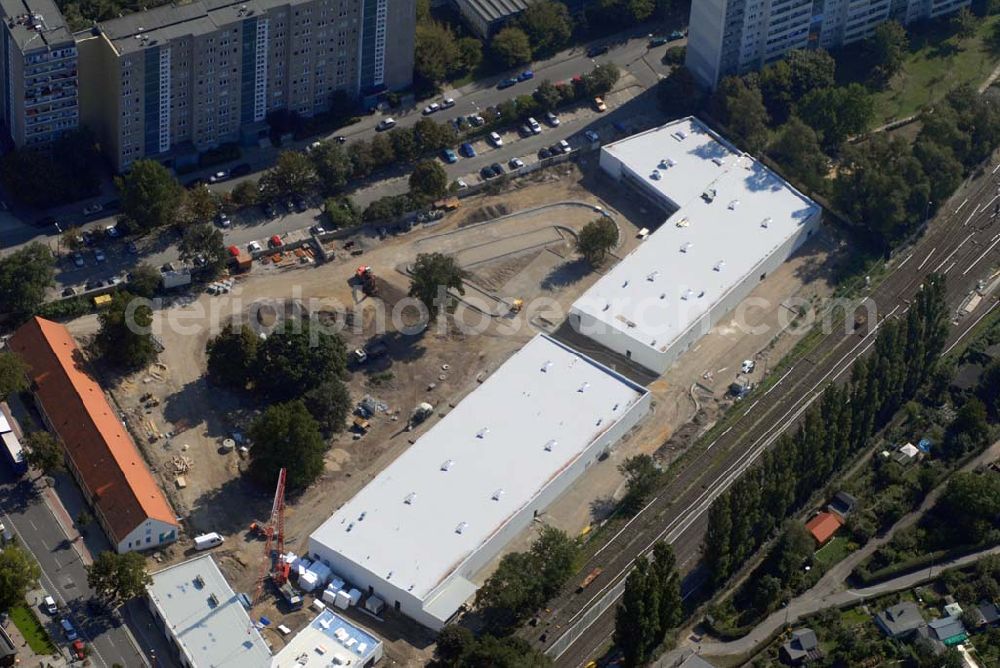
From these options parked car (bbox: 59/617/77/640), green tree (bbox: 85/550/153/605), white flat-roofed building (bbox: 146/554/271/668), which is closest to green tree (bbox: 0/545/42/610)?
parked car (bbox: 59/617/77/640)

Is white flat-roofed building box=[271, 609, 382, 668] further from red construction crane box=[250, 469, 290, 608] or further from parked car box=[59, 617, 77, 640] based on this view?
parked car box=[59, 617, 77, 640]

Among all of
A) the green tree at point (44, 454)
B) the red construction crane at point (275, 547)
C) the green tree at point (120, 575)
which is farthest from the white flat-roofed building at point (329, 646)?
the green tree at point (44, 454)

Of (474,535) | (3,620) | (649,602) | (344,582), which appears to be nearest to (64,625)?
(3,620)

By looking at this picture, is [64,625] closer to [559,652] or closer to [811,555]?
[559,652]

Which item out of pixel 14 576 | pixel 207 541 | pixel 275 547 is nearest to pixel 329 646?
pixel 275 547

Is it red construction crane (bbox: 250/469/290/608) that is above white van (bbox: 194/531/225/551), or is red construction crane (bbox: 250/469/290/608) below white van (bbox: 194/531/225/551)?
below

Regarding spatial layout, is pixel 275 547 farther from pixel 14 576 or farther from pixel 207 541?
pixel 14 576

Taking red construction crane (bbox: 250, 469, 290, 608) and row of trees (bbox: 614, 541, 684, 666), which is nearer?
row of trees (bbox: 614, 541, 684, 666)
